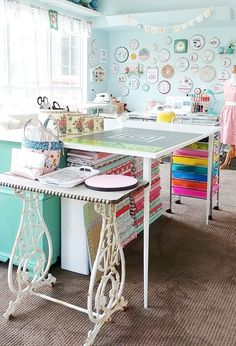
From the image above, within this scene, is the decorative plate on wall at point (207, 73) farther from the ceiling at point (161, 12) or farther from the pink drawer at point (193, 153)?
the pink drawer at point (193, 153)

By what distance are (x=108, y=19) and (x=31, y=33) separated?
1385mm

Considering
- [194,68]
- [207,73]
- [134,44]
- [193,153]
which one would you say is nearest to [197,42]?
[194,68]

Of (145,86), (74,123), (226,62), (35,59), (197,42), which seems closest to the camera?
(74,123)

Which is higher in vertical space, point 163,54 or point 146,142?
point 163,54

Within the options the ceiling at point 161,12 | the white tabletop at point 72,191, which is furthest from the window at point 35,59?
the white tabletop at point 72,191

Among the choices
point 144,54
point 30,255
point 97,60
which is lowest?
point 30,255

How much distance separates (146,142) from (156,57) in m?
4.46

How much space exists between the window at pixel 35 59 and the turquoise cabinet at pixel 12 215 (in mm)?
2060

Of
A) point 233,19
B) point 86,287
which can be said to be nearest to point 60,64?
point 233,19

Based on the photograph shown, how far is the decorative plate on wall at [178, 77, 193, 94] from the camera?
21.2 feet

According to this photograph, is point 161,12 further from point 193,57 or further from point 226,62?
point 226,62

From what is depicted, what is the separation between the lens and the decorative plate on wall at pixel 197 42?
6221mm

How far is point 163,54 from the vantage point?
6.53 m

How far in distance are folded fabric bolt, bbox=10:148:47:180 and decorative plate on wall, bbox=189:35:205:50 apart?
488cm
